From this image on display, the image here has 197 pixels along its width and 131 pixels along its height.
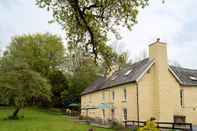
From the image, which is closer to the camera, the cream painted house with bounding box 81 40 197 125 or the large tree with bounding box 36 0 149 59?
the large tree with bounding box 36 0 149 59

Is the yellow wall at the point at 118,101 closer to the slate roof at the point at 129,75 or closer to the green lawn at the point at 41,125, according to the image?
the slate roof at the point at 129,75

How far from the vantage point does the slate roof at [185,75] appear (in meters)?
44.2

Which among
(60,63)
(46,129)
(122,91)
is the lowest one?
(46,129)

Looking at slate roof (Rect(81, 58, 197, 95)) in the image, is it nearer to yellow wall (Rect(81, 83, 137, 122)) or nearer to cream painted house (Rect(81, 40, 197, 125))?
cream painted house (Rect(81, 40, 197, 125))

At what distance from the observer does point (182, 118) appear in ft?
143

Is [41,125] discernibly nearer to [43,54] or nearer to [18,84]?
[18,84]

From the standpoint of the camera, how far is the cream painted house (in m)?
41.2

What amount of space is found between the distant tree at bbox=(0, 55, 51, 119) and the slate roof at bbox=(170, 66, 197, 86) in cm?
1870

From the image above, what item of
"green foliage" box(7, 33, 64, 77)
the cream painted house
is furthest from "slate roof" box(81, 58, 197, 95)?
"green foliage" box(7, 33, 64, 77)

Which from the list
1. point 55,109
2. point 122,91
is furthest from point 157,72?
point 55,109

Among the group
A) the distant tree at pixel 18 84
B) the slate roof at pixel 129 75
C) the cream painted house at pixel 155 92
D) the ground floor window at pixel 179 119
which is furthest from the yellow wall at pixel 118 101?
the distant tree at pixel 18 84

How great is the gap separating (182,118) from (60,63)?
44741 mm

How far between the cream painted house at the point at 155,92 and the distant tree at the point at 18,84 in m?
10.5

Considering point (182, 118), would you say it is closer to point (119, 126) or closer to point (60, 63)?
point (119, 126)
